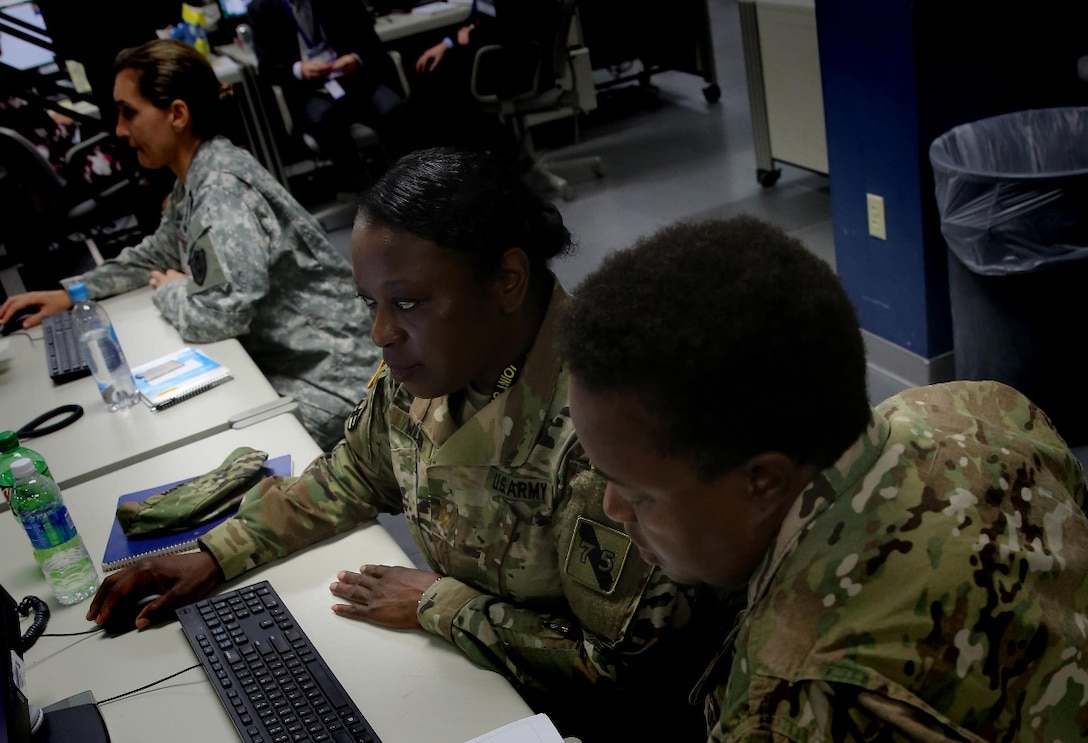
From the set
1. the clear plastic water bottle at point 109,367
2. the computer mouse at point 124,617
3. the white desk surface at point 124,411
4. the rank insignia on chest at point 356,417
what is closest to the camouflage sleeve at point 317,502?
the rank insignia on chest at point 356,417

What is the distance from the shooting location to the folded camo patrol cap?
1.62m

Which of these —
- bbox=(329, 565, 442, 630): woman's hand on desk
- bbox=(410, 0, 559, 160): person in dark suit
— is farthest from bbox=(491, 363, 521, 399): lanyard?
bbox=(410, 0, 559, 160): person in dark suit

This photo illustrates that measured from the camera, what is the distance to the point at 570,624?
4.11 feet

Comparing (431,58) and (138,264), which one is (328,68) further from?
(138,264)

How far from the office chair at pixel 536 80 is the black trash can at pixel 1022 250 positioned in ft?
7.94

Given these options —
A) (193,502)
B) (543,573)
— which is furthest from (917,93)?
(193,502)

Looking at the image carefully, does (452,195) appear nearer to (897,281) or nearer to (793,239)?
(793,239)

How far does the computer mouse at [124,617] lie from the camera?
145 centimetres

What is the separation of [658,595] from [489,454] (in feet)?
0.94

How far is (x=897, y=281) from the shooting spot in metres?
2.87

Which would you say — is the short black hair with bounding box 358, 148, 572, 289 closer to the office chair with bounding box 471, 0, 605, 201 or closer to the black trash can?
the black trash can

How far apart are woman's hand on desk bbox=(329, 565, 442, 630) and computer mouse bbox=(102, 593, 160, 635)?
0.28m

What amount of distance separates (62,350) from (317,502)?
121 cm

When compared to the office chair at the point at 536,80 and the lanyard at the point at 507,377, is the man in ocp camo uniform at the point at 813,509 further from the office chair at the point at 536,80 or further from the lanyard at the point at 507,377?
the office chair at the point at 536,80
